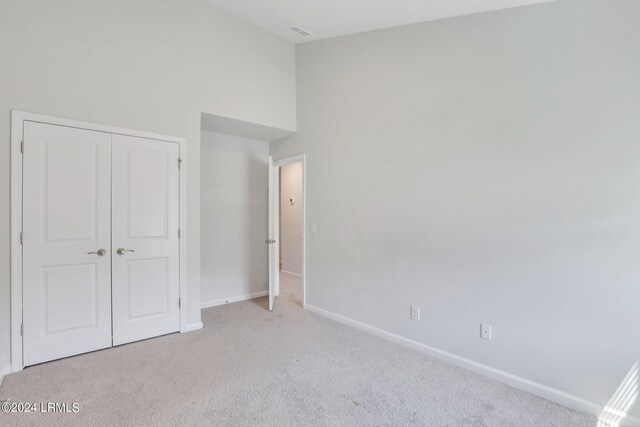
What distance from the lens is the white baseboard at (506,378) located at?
78.5 inches

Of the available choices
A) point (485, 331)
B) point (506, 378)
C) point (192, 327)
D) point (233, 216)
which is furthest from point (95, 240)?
point (506, 378)

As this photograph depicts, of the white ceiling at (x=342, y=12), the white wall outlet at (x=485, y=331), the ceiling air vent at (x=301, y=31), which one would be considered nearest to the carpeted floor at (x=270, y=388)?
the white wall outlet at (x=485, y=331)

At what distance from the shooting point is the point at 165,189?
3248mm

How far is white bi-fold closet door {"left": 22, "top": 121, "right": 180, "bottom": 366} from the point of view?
2590mm

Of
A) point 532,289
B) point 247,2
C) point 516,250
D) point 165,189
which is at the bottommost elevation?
point 532,289

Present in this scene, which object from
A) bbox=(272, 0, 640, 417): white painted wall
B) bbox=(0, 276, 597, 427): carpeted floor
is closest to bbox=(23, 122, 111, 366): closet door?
bbox=(0, 276, 597, 427): carpeted floor

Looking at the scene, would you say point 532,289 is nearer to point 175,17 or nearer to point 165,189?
point 165,189

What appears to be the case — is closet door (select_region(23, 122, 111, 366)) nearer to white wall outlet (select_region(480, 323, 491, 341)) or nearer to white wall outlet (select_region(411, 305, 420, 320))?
white wall outlet (select_region(411, 305, 420, 320))

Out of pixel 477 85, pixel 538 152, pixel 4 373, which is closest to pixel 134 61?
pixel 4 373

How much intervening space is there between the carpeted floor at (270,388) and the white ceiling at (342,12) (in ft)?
9.31

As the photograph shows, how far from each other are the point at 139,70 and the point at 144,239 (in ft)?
5.48

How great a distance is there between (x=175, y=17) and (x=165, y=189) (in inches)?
71.2

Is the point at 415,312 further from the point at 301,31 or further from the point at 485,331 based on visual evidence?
the point at 301,31

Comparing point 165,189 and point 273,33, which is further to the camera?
point 273,33
